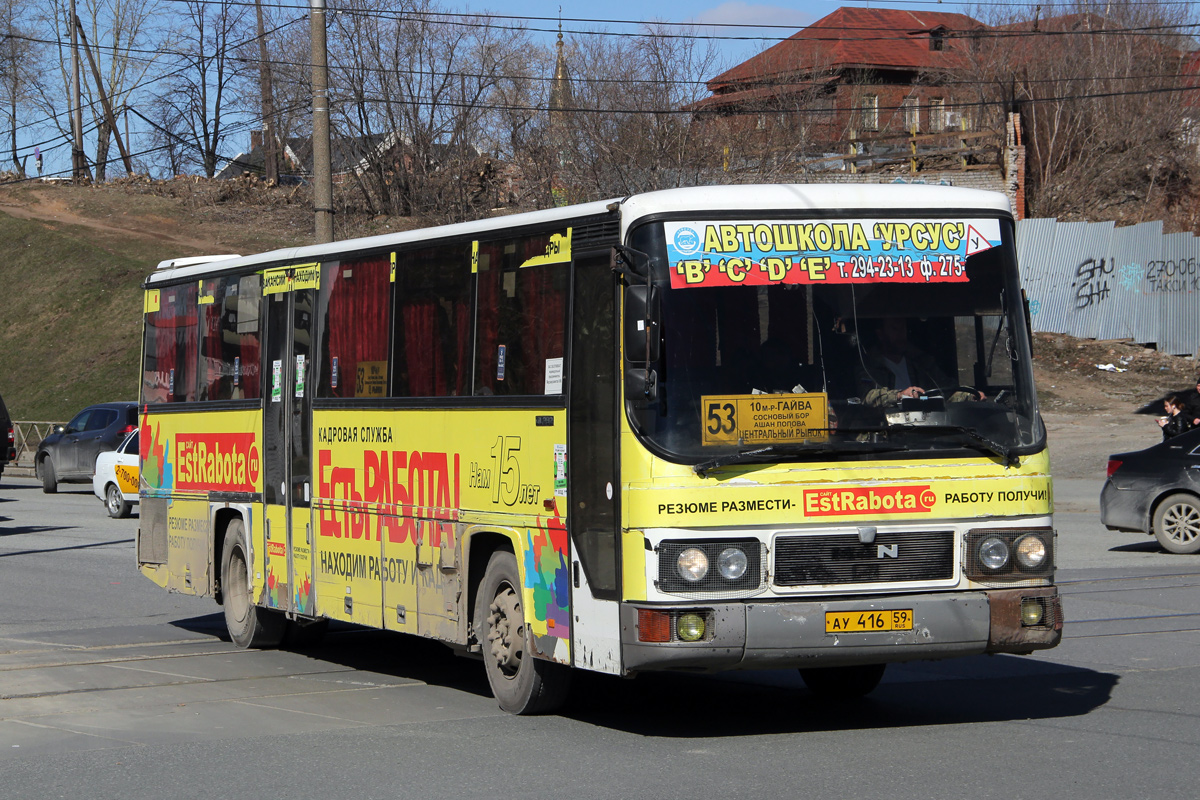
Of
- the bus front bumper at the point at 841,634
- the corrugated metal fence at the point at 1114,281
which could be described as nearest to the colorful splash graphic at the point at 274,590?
the bus front bumper at the point at 841,634

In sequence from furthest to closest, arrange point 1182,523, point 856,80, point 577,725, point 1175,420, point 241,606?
point 856,80 → point 1175,420 → point 1182,523 → point 241,606 → point 577,725

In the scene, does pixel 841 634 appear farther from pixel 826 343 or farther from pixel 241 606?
pixel 241 606

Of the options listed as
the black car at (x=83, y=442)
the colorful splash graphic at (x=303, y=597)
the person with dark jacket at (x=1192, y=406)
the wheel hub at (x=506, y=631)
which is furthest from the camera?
the black car at (x=83, y=442)

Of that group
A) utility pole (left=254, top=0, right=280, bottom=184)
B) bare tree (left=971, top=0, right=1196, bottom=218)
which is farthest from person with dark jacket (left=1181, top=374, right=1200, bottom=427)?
utility pole (left=254, top=0, right=280, bottom=184)

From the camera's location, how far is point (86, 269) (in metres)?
52.9

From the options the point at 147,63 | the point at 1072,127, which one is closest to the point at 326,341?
the point at 1072,127

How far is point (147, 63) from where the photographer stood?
227 ft

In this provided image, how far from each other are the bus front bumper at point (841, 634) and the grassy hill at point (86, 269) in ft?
134

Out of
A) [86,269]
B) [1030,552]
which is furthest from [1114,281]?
[86,269]

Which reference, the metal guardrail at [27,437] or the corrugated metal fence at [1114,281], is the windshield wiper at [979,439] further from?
the metal guardrail at [27,437]

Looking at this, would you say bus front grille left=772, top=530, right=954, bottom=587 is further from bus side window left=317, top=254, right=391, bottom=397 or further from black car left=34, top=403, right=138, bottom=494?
black car left=34, top=403, right=138, bottom=494

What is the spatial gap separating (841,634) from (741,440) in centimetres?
107

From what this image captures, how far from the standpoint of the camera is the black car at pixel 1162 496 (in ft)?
55.5

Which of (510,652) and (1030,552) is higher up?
(1030,552)
